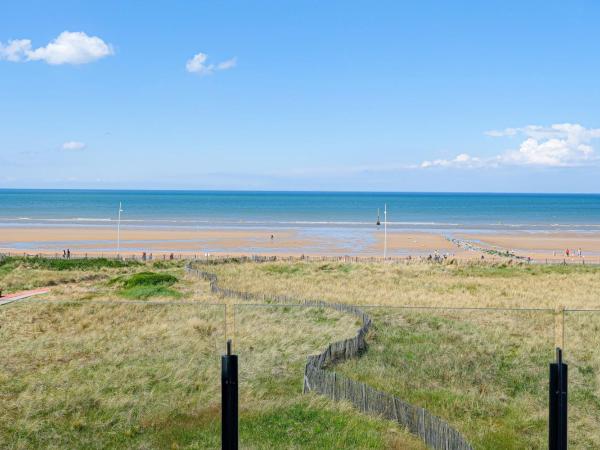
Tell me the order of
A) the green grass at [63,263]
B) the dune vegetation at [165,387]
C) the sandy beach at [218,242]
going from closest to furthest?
the dune vegetation at [165,387] → the green grass at [63,263] → the sandy beach at [218,242]

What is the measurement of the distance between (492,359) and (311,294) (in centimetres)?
1573

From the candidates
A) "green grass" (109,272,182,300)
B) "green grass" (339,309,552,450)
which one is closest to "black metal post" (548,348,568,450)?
"green grass" (339,309,552,450)

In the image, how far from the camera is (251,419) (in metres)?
9.21

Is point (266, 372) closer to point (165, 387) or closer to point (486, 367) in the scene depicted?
point (165, 387)

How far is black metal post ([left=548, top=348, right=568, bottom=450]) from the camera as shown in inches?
246

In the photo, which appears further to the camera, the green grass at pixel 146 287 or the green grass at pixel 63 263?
the green grass at pixel 63 263

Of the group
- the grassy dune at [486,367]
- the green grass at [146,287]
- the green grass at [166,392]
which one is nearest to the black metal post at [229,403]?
the green grass at [166,392]

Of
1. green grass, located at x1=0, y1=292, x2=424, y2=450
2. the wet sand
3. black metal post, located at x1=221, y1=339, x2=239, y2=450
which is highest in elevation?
black metal post, located at x1=221, y1=339, x2=239, y2=450

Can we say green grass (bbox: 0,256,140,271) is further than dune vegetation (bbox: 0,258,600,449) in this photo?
Yes

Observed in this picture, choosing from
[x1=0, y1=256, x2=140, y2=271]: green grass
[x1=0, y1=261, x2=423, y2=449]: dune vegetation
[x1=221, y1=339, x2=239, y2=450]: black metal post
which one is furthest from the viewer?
[x1=0, y1=256, x2=140, y2=271]: green grass

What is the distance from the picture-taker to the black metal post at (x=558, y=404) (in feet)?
20.5

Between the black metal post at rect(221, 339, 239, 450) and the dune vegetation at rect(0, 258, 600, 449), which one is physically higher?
the black metal post at rect(221, 339, 239, 450)

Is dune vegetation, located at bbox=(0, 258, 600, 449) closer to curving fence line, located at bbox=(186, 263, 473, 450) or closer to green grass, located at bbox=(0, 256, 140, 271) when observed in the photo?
curving fence line, located at bbox=(186, 263, 473, 450)

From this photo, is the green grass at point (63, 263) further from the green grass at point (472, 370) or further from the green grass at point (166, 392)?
the green grass at point (472, 370)
